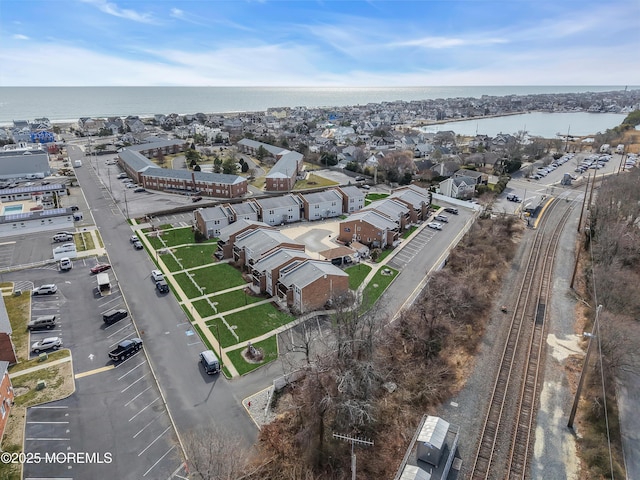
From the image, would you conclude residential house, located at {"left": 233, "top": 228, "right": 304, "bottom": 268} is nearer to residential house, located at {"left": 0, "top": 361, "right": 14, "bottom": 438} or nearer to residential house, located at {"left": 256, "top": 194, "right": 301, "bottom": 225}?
residential house, located at {"left": 256, "top": 194, "right": 301, "bottom": 225}

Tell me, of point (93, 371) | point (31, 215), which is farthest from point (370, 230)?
point (31, 215)

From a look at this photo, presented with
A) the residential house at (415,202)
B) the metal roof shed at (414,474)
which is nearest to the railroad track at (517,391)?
the metal roof shed at (414,474)

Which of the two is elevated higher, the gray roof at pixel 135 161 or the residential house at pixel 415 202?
the gray roof at pixel 135 161

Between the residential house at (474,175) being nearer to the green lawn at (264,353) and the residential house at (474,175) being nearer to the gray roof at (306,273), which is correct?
the gray roof at (306,273)

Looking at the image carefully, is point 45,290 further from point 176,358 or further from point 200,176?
point 200,176

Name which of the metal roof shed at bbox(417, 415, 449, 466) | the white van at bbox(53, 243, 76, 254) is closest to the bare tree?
the metal roof shed at bbox(417, 415, 449, 466)

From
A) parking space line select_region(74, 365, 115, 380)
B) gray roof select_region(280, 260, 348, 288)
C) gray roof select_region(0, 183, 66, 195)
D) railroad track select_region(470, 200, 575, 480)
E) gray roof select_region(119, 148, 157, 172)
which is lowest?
railroad track select_region(470, 200, 575, 480)

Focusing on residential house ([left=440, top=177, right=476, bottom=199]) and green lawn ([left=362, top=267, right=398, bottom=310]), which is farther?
residential house ([left=440, top=177, right=476, bottom=199])
